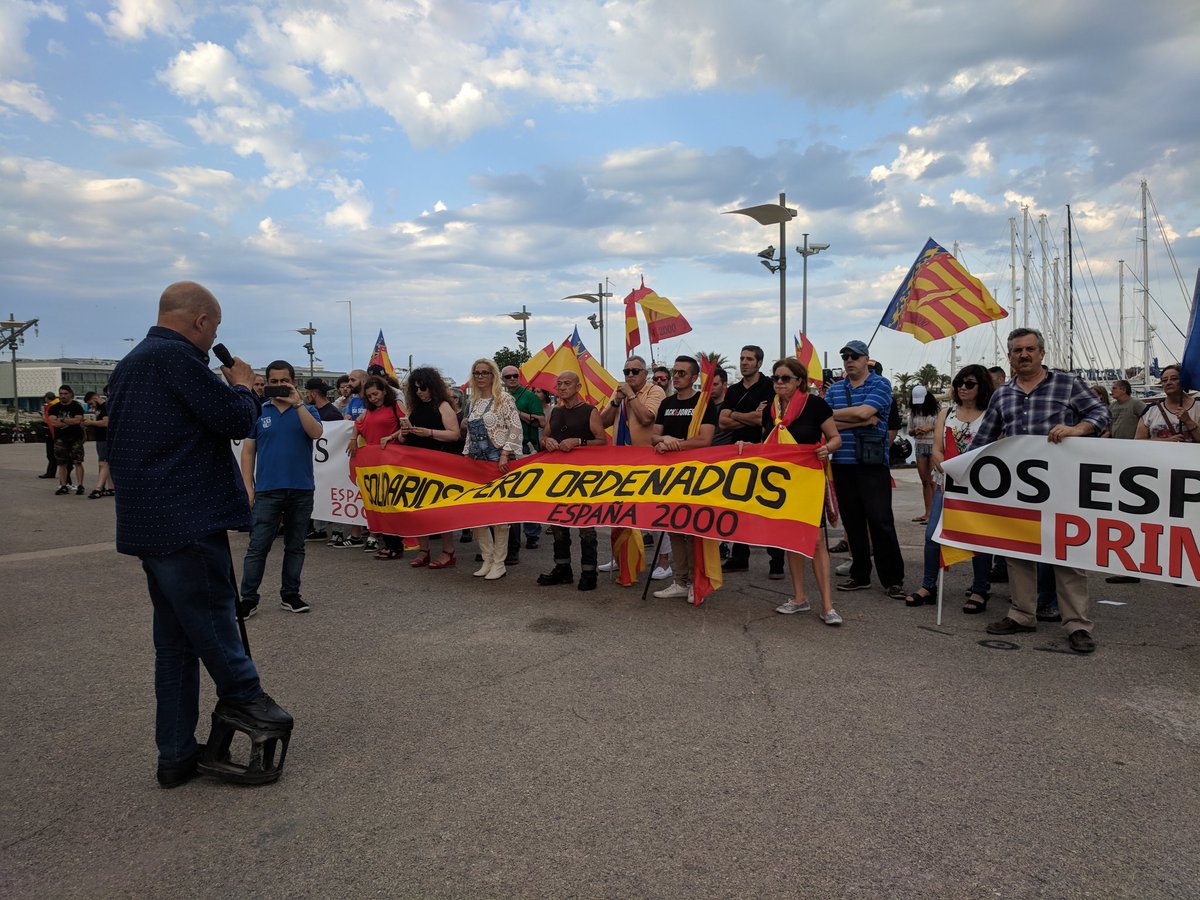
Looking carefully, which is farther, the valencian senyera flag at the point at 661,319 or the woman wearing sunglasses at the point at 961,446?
the valencian senyera flag at the point at 661,319

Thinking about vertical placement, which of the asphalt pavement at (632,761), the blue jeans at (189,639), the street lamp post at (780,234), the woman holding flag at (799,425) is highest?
the street lamp post at (780,234)

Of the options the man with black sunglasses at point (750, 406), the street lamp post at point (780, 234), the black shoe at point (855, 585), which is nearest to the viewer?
the black shoe at point (855, 585)

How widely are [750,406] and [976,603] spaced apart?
266 cm

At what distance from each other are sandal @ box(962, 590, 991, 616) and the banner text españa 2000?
1460mm

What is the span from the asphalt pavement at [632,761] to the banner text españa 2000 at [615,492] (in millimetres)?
758

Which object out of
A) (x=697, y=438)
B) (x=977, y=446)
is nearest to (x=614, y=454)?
(x=697, y=438)

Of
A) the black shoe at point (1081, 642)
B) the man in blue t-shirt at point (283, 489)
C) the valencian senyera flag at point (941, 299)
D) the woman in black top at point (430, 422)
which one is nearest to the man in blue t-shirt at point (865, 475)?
the black shoe at point (1081, 642)

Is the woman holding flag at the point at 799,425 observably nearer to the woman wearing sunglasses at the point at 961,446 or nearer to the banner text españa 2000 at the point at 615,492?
the banner text españa 2000 at the point at 615,492

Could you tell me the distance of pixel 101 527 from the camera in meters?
11.1

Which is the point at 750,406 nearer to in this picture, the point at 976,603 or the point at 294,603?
the point at 976,603

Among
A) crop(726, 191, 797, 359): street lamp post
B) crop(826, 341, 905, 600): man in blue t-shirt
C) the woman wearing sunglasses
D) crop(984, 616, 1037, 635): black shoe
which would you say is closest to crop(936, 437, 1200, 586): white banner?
the woman wearing sunglasses

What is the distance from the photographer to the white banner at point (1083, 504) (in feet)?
16.9

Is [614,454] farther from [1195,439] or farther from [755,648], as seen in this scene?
[1195,439]

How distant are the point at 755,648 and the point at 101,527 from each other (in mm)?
9693
